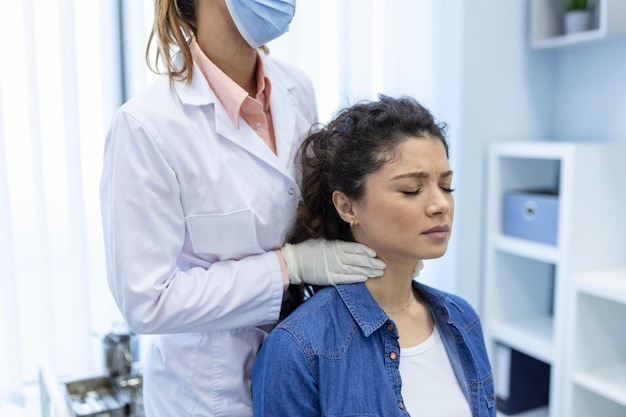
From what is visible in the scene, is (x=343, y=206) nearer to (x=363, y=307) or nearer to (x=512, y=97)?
(x=363, y=307)

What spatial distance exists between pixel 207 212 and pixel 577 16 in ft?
5.03

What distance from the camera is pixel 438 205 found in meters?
1.11

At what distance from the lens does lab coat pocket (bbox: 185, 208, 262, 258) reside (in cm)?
111

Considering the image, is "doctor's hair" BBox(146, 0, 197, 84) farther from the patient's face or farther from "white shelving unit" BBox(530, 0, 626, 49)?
"white shelving unit" BBox(530, 0, 626, 49)

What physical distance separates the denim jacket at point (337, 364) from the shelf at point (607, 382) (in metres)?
0.69

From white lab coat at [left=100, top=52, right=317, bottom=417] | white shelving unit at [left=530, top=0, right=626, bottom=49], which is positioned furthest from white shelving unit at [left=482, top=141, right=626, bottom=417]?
white lab coat at [left=100, top=52, right=317, bottom=417]

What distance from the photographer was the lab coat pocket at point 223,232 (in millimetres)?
1110

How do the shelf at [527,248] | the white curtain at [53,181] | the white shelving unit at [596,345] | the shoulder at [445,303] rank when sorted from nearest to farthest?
the shoulder at [445,303]
the white curtain at [53,181]
the white shelving unit at [596,345]
the shelf at [527,248]

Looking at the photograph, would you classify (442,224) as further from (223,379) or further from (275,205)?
(223,379)

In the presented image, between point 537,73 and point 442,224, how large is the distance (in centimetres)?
140

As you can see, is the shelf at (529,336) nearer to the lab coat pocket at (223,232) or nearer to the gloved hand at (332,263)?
the gloved hand at (332,263)

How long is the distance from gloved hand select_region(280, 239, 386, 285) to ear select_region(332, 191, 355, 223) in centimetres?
5

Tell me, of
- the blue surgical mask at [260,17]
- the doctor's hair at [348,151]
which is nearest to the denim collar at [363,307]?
the doctor's hair at [348,151]

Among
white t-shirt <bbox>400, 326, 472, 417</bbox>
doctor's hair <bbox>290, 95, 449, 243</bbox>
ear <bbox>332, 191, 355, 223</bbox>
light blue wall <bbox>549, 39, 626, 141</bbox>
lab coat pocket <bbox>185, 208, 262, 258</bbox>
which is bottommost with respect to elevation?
white t-shirt <bbox>400, 326, 472, 417</bbox>
